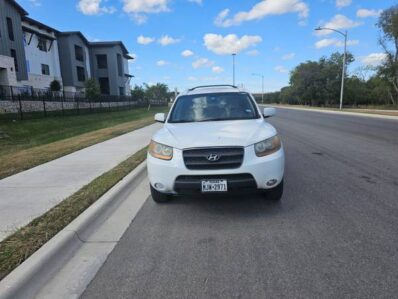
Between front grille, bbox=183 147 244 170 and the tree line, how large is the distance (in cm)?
5996

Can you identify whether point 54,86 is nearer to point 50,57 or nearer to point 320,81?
point 50,57

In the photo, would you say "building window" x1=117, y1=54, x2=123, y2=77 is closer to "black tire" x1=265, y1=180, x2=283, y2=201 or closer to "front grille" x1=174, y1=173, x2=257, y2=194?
"black tire" x1=265, y1=180, x2=283, y2=201

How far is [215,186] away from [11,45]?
116 feet

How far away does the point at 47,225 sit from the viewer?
13.3 feet

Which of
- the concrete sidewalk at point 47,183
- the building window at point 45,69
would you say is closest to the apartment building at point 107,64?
the building window at point 45,69

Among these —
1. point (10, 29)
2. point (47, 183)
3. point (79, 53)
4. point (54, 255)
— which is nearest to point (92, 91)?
point (10, 29)

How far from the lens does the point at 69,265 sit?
3408 millimetres

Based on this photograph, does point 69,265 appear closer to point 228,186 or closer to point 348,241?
point 228,186

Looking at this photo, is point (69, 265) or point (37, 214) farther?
point (37, 214)

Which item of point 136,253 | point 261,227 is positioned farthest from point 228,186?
point 136,253

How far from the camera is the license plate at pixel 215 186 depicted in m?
4.24

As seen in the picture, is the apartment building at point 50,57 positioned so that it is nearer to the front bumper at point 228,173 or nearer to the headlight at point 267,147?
the front bumper at point 228,173

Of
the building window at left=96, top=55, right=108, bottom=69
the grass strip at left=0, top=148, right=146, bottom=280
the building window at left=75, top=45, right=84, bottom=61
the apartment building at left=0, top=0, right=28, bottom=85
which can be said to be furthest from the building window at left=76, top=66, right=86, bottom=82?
the grass strip at left=0, top=148, right=146, bottom=280

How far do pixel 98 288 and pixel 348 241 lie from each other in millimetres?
2687
